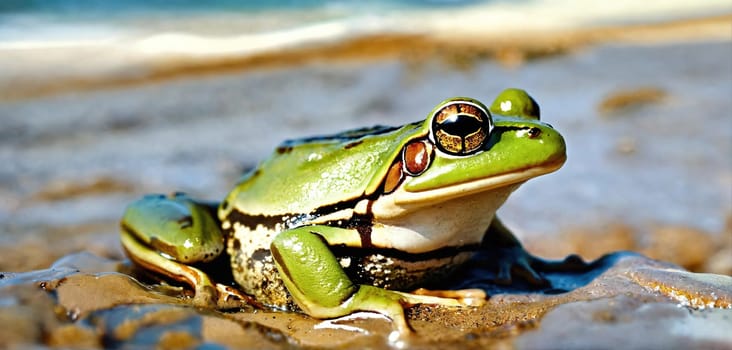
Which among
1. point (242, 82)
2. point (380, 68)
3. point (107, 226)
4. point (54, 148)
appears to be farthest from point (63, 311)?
point (380, 68)

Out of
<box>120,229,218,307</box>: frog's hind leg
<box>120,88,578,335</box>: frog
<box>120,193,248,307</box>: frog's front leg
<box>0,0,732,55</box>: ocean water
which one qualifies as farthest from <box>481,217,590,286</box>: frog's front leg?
<box>0,0,732,55</box>: ocean water

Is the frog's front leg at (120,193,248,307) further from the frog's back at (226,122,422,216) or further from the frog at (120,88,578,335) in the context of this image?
the frog's back at (226,122,422,216)

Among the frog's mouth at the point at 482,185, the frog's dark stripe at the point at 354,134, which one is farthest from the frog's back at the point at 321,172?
the frog's mouth at the point at 482,185

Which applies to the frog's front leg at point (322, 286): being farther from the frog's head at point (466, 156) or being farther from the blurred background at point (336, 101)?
the blurred background at point (336, 101)

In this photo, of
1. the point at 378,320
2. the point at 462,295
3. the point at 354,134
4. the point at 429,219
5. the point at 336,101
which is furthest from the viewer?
the point at 336,101

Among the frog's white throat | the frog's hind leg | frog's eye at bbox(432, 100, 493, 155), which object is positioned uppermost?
frog's eye at bbox(432, 100, 493, 155)

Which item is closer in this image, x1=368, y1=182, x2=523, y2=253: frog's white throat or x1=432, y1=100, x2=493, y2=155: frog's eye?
x1=432, y1=100, x2=493, y2=155: frog's eye

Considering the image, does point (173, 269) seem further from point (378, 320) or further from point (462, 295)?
point (462, 295)

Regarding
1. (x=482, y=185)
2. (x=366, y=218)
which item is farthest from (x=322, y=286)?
(x=482, y=185)
